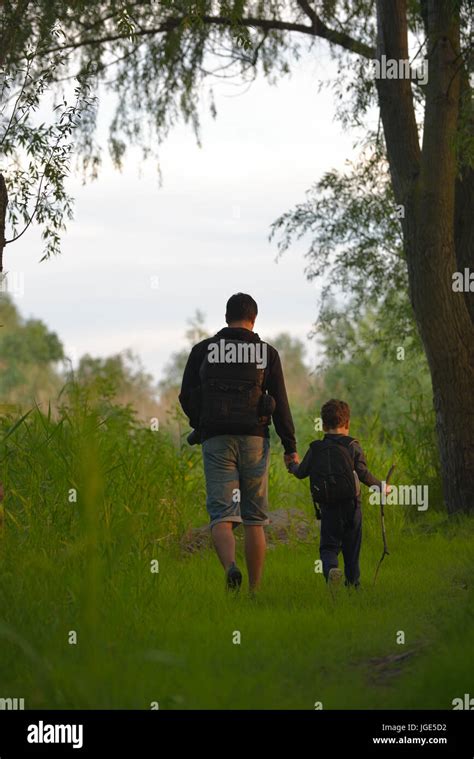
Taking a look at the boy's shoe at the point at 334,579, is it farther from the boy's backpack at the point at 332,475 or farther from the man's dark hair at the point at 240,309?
the man's dark hair at the point at 240,309

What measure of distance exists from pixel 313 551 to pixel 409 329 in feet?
23.0

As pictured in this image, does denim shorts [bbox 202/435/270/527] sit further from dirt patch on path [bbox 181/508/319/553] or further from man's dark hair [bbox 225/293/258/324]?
dirt patch on path [bbox 181/508/319/553]

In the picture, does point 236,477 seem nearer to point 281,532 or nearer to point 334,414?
point 334,414

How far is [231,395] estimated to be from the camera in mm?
8383

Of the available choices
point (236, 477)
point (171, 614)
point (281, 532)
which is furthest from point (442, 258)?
point (171, 614)

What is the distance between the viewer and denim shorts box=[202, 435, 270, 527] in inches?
331

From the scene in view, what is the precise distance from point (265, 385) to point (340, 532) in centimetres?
125

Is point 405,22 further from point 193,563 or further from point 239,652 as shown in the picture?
point 239,652

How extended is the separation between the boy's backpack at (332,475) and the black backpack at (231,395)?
53 centimetres

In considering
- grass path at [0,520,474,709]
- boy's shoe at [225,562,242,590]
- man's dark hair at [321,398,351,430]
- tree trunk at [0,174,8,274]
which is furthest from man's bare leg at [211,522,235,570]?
tree trunk at [0,174,8,274]

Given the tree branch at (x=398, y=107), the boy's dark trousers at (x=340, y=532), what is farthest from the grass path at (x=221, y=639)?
the tree branch at (x=398, y=107)

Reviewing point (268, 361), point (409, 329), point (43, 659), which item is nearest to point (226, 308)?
point (268, 361)

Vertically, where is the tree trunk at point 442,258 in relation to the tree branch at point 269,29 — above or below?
below

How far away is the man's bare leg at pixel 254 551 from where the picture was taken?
27.7 feet
